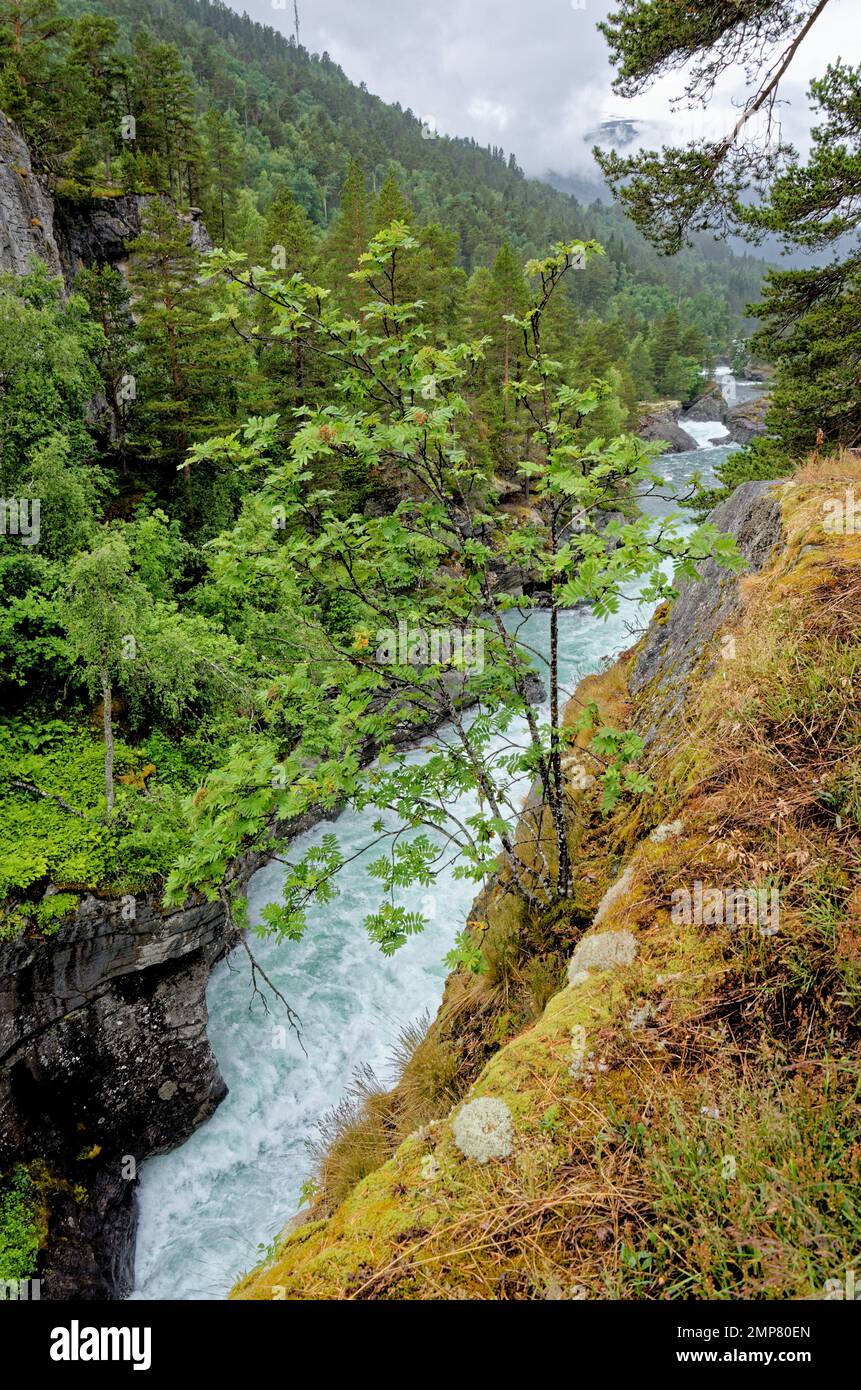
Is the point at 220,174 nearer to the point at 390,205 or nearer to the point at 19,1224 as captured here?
the point at 390,205

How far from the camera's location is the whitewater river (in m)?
8.85

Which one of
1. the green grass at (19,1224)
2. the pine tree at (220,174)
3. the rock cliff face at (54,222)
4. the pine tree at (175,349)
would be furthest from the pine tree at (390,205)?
the green grass at (19,1224)

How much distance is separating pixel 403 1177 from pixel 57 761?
427 inches

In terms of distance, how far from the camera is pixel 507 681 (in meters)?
4.42

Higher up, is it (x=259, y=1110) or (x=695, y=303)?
(x=695, y=303)

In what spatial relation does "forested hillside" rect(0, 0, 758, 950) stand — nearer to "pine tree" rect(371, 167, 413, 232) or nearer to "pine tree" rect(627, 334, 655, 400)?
"pine tree" rect(371, 167, 413, 232)

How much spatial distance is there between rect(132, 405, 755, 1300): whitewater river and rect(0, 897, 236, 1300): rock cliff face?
15.8 inches

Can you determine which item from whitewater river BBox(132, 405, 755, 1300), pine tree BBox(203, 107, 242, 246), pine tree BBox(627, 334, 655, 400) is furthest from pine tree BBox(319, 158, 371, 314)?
pine tree BBox(627, 334, 655, 400)

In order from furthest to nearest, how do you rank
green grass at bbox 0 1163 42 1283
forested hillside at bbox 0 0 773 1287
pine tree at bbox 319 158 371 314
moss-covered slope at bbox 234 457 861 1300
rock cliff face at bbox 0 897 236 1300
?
pine tree at bbox 319 158 371 314 < rock cliff face at bbox 0 897 236 1300 < green grass at bbox 0 1163 42 1283 < forested hillside at bbox 0 0 773 1287 < moss-covered slope at bbox 234 457 861 1300

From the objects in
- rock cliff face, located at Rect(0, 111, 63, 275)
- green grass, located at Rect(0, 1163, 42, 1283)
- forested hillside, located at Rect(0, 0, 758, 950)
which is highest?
rock cliff face, located at Rect(0, 111, 63, 275)

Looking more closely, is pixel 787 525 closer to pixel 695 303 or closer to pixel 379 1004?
pixel 379 1004

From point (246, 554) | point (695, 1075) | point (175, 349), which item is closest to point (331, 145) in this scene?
point (175, 349)

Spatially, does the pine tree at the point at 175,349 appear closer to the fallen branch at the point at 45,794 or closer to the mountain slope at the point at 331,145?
the fallen branch at the point at 45,794

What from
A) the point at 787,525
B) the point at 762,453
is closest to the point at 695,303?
the point at 762,453
